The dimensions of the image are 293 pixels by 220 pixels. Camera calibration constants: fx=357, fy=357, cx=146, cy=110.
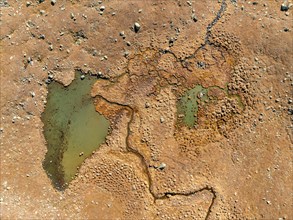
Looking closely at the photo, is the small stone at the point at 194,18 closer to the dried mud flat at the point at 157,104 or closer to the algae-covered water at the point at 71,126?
the dried mud flat at the point at 157,104

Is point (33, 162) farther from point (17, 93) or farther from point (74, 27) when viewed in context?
point (74, 27)

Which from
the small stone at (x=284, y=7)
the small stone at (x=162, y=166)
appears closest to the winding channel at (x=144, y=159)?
the small stone at (x=162, y=166)

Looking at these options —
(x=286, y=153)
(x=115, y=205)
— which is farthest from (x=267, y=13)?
(x=115, y=205)

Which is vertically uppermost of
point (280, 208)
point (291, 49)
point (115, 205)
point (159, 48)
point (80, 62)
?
point (291, 49)

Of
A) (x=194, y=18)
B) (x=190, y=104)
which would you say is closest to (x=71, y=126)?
(x=190, y=104)

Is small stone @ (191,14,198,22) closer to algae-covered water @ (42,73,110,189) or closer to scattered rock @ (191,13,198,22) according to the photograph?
scattered rock @ (191,13,198,22)

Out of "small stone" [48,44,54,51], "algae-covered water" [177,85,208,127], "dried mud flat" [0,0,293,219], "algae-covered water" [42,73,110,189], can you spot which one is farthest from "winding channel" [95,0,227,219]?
"small stone" [48,44,54,51]
